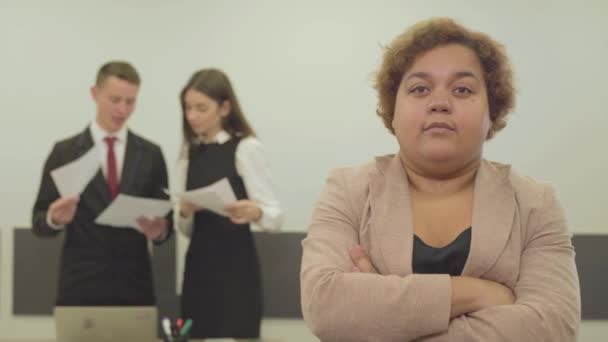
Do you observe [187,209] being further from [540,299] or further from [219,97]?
[540,299]

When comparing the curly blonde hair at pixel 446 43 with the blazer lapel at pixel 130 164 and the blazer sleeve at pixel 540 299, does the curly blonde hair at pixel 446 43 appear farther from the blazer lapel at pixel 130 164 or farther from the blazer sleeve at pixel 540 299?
the blazer lapel at pixel 130 164

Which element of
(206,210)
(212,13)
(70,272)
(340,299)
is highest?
(212,13)

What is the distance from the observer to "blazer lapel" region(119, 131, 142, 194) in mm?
3201

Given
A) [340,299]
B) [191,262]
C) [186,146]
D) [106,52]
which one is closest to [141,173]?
[186,146]

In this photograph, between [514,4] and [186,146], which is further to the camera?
[514,4]

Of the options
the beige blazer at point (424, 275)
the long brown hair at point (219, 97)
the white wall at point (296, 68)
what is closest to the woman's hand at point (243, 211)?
the long brown hair at point (219, 97)

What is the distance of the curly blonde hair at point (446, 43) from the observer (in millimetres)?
1469

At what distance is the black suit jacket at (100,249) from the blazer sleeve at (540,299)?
2.13 m

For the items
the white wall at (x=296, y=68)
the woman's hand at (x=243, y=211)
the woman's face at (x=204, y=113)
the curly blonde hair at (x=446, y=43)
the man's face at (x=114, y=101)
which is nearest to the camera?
the curly blonde hair at (x=446, y=43)

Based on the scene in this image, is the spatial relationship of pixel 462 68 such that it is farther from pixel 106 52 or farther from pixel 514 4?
pixel 106 52

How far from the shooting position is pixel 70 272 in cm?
315

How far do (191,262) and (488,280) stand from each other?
199cm

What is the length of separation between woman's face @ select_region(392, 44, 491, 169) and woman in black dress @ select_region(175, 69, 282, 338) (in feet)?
5.35

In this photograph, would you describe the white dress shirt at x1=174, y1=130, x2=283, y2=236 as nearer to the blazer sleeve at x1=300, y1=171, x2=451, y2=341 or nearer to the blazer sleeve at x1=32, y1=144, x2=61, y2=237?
the blazer sleeve at x1=32, y1=144, x2=61, y2=237
